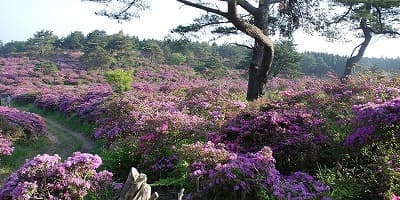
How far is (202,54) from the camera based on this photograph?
6900 centimetres

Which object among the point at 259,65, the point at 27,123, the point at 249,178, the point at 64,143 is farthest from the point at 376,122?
the point at 27,123

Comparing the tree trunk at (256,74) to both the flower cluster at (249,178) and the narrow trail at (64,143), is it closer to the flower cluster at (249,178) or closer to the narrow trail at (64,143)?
the narrow trail at (64,143)

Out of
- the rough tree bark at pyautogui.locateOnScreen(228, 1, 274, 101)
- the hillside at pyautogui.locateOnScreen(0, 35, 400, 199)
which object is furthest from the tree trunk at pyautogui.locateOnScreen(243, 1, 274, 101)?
the hillside at pyautogui.locateOnScreen(0, 35, 400, 199)

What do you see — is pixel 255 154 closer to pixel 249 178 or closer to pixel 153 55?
pixel 249 178

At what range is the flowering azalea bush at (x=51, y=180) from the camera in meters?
5.85

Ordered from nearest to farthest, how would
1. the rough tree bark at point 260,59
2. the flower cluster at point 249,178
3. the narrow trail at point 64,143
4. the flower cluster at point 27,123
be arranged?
the flower cluster at point 249,178
the rough tree bark at point 260,59
the narrow trail at point 64,143
the flower cluster at point 27,123

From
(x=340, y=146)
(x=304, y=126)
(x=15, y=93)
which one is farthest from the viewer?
(x=15, y=93)

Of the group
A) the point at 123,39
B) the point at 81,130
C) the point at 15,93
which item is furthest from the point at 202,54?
the point at 81,130

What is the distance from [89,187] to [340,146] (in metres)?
4.11

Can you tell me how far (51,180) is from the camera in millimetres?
6008

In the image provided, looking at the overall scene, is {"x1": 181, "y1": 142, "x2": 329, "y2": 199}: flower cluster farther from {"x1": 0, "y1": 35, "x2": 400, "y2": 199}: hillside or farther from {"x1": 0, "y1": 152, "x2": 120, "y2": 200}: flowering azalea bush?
{"x1": 0, "y1": 152, "x2": 120, "y2": 200}: flowering azalea bush

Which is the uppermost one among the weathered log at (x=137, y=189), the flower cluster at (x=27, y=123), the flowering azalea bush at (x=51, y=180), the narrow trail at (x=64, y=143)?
the weathered log at (x=137, y=189)

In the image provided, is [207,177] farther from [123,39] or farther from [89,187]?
Result: [123,39]

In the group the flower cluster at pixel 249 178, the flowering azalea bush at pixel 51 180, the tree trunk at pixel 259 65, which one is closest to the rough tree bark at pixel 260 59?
the tree trunk at pixel 259 65
